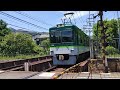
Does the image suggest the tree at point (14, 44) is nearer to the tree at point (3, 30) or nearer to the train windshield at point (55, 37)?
the tree at point (3, 30)

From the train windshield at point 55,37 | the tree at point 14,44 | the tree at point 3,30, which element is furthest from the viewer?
the tree at point 3,30

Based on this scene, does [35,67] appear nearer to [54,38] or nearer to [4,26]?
[54,38]

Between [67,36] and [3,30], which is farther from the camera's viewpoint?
[3,30]

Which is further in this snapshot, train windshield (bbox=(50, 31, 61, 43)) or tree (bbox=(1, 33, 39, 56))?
tree (bbox=(1, 33, 39, 56))

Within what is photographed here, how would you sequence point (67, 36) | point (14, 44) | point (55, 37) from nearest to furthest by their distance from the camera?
point (67, 36) < point (55, 37) < point (14, 44)

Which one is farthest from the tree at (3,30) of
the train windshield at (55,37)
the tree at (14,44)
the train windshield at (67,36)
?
the train windshield at (67,36)

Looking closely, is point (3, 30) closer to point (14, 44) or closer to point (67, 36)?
point (14, 44)

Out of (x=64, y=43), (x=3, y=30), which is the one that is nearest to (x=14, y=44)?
(x=3, y=30)

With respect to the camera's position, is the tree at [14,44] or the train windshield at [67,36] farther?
the tree at [14,44]

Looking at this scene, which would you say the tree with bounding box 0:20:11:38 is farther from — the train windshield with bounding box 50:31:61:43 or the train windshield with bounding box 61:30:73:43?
the train windshield with bounding box 61:30:73:43

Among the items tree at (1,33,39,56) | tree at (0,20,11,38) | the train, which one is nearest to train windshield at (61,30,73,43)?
the train
